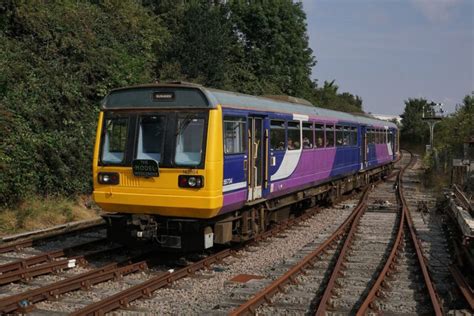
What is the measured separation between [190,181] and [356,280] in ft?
9.59

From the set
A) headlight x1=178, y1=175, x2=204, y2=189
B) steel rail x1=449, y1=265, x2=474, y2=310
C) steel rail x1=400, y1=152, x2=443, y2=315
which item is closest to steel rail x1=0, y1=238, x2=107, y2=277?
headlight x1=178, y1=175, x2=204, y2=189

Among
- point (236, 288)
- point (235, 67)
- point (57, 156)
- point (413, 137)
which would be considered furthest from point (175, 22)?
point (413, 137)

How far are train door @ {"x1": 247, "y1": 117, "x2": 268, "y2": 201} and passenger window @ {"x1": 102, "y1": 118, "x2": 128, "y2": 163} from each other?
2.27 m

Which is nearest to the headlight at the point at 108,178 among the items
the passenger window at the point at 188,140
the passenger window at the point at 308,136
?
the passenger window at the point at 188,140

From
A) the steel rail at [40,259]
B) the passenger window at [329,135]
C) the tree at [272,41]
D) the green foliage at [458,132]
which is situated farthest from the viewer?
the tree at [272,41]

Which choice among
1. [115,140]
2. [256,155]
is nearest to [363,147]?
[256,155]

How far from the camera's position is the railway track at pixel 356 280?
22.5ft

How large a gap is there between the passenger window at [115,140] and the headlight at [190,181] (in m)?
1.19

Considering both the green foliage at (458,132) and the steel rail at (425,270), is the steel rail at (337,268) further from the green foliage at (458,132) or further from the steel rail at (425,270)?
the green foliage at (458,132)

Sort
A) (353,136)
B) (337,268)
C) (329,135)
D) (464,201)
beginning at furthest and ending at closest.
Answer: (353,136) < (329,135) < (464,201) < (337,268)

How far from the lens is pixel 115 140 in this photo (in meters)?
9.30

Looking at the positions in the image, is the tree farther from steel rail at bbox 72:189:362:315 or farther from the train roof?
the train roof

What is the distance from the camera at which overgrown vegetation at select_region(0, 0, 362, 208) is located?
13.8 meters

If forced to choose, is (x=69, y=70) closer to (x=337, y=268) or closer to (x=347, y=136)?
(x=347, y=136)
